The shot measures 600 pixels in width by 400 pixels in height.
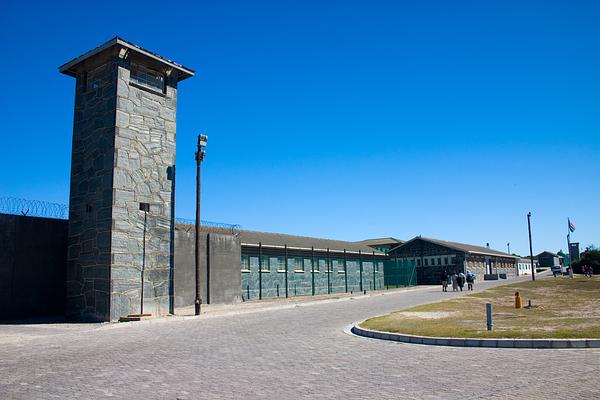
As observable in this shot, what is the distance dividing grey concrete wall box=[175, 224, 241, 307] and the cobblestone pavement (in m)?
10.7

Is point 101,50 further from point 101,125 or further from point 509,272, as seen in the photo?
point 509,272

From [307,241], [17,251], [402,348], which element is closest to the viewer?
[402,348]

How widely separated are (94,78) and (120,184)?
15.7 feet

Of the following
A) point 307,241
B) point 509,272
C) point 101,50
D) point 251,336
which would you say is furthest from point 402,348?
point 509,272

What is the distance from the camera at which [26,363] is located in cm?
976

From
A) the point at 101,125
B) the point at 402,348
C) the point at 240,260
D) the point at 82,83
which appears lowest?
the point at 402,348

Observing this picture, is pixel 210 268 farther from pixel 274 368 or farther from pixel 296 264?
pixel 274 368

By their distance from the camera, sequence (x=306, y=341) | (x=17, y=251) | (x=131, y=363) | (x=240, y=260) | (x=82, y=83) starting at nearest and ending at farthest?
(x=131, y=363), (x=306, y=341), (x=17, y=251), (x=82, y=83), (x=240, y=260)

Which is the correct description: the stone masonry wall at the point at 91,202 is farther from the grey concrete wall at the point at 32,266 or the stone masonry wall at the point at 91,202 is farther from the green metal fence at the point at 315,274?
the green metal fence at the point at 315,274

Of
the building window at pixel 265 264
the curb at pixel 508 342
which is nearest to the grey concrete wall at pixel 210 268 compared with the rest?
the building window at pixel 265 264

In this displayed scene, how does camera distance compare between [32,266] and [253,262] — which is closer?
[32,266]

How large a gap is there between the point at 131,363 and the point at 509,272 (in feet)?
256

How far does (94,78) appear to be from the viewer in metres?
20.6

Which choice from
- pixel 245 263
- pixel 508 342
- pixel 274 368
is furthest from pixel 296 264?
pixel 274 368
